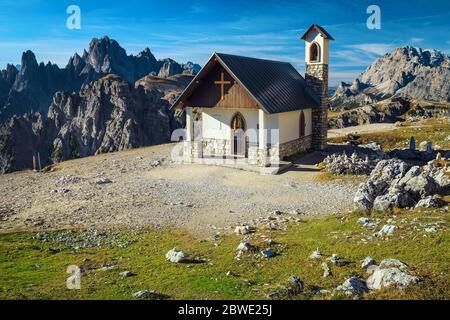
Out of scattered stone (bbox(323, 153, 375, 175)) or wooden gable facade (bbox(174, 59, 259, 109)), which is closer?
scattered stone (bbox(323, 153, 375, 175))

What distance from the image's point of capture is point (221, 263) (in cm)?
1360

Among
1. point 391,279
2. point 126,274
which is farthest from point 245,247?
point 391,279

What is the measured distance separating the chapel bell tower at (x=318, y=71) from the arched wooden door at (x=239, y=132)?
8248mm

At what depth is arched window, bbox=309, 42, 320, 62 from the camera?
117ft

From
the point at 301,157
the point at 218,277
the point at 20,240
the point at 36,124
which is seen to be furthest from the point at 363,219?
the point at 36,124

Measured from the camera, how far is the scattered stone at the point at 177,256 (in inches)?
548

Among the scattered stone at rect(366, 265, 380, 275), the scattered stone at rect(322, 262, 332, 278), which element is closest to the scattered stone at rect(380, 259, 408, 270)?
the scattered stone at rect(366, 265, 380, 275)

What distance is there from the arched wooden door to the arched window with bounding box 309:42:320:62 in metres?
9.30

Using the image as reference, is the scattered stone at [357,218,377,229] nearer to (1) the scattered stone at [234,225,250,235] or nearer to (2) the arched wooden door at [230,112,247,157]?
(1) the scattered stone at [234,225,250,235]

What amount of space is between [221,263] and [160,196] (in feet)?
33.4

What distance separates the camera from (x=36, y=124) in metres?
123

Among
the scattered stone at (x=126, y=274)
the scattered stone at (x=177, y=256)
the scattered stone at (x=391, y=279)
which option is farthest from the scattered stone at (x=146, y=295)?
the scattered stone at (x=391, y=279)
